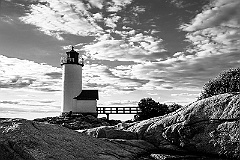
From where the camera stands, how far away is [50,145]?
244 inches

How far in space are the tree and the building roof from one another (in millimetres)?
20613

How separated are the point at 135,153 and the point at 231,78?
978 cm

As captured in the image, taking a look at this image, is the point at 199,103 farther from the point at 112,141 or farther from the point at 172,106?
the point at 172,106

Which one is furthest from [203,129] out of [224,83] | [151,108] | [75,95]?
[75,95]

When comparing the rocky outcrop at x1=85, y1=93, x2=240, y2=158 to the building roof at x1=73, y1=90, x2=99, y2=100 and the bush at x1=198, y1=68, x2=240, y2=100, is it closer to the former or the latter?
the bush at x1=198, y1=68, x2=240, y2=100

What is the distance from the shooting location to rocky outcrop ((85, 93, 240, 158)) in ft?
24.4

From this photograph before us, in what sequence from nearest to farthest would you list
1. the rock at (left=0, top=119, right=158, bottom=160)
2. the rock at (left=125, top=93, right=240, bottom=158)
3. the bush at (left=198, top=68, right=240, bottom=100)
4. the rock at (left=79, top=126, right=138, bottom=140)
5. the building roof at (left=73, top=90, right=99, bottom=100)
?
the rock at (left=0, top=119, right=158, bottom=160) → the rock at (left=125, top=93, right=240, bottom=158) → the rock at (left=79, top=126, right=138, bottom=140) → the bush at (left=198, top=68, right=240, bottom=100) → the building roof at (left=73, top=90, right=99, bottom=100)

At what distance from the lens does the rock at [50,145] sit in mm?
5828

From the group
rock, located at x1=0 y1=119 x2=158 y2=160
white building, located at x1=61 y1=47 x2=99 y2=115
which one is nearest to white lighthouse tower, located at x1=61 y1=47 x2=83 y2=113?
white building, located at x1=61 y1=47 x2=99 y2=115

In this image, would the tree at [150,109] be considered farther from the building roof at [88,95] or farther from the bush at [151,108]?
the building roof at [88,95]

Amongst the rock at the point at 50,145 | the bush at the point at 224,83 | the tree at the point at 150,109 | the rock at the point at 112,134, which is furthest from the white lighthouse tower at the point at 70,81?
the rock at the point at 50,145

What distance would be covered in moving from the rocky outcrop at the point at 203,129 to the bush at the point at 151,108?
1749cm

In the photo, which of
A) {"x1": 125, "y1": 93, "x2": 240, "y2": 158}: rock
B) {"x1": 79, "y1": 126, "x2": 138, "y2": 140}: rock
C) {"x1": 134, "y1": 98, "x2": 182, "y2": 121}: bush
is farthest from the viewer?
{"x1": 134, "y1": 98, "x2": 182, "y2": 121}: bush

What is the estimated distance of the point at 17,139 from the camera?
6.08 m
